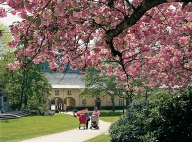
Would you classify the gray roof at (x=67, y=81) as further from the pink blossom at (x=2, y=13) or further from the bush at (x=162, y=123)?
the pink blossom at (x=2, y=13)

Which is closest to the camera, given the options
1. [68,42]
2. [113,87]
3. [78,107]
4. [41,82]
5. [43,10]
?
[43,10]

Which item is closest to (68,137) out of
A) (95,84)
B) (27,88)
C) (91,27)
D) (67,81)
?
(91,27)

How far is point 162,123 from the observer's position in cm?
745

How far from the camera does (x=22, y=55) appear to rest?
754cm

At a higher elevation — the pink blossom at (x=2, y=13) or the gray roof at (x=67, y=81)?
the gray roof at (x=67, y=81)

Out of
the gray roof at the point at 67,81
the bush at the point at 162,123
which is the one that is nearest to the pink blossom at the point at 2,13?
the bush at the point at 162,123

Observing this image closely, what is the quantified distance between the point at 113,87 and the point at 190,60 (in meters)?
37.4

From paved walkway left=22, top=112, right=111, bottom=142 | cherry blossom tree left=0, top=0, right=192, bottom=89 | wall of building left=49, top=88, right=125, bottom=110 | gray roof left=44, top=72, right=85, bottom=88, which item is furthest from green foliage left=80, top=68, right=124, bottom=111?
cherry blossom tree left=0, top=0, right=192, bottom=89

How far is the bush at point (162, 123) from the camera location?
7.21m

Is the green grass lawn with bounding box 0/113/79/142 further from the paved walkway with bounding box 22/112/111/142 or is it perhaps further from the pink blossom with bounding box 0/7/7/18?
the pink blossom with bounding box 0/7/7/18

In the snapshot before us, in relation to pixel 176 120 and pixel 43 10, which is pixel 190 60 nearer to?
pixel 176 120

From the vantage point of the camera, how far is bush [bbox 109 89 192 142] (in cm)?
721

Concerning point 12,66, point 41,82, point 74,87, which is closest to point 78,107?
point 74,87

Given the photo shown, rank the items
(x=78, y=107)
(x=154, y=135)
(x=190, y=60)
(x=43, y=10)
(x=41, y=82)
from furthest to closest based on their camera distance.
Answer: (x=78, y=107) < (x=41, y=82) < (x=190, y=60) < (x=154, y=135) < (x=43, y=10)
